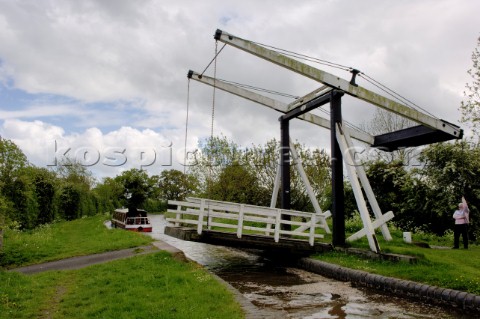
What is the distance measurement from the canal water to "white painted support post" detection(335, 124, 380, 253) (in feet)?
6.87

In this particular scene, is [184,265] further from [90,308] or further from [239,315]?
[239,315]

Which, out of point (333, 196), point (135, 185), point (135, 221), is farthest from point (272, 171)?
point (135, 185)

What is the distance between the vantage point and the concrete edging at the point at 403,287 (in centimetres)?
770

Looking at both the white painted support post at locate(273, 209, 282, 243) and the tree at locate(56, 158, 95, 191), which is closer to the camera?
the white painted support post at locate(273, 209, 282, 243)

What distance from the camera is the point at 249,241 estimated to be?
43.1 ft

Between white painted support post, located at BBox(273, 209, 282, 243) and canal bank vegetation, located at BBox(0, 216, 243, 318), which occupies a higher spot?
white painted support post, located at BBox(273, 209, 282, 243)

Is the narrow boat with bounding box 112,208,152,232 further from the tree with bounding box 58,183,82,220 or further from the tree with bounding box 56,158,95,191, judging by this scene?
the tree with bounding box 56,158,95,191

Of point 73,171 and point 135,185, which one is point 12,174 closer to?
point 135,185

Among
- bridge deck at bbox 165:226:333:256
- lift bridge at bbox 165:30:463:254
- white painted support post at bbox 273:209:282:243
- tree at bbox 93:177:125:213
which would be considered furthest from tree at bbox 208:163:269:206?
tree at bbox 93:177:125:213

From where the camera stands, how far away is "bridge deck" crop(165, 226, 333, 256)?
42.1ft

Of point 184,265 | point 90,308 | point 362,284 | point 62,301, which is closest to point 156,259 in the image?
point 184,265

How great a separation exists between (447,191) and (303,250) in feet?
28.9

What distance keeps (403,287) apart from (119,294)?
19.9ft

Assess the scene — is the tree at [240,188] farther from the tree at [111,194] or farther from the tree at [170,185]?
the tree at [170,185]
